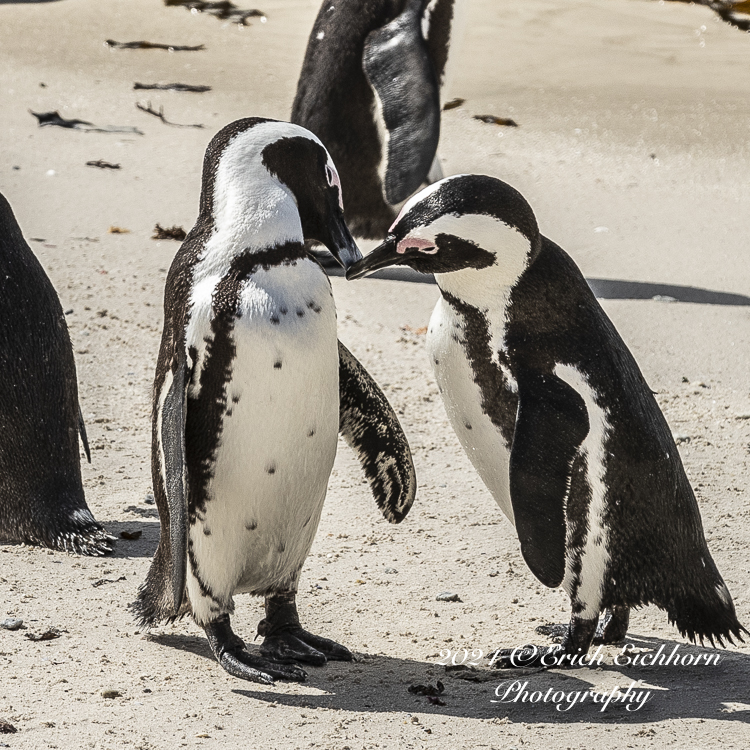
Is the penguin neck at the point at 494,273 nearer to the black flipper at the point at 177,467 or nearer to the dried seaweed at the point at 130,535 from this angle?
the black flipper at the point at 177,467

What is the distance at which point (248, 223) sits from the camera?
9.91 ft

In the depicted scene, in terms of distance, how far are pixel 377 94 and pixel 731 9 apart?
6999 mm

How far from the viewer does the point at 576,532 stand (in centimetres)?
307

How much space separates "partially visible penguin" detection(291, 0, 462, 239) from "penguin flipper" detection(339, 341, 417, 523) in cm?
323

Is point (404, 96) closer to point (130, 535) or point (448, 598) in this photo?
point (130, 535)

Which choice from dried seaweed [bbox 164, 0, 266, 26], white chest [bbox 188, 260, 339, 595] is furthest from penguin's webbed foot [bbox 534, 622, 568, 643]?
dried seaweed [bbox 164, 0, 266, 26]

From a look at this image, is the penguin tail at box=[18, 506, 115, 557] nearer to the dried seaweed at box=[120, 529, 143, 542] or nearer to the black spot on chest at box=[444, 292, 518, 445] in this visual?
the dried seaweed at box=[120, 529, 143, 542]

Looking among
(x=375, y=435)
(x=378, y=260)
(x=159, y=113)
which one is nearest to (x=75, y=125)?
(x=159, y=113)

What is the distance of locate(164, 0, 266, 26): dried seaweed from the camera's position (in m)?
12.3

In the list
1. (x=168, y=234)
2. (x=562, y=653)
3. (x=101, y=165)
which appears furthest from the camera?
(x=101, y=165)

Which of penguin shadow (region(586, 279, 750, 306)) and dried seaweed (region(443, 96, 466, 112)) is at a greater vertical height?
dried seaweed (region(443, 96, 466, 112))

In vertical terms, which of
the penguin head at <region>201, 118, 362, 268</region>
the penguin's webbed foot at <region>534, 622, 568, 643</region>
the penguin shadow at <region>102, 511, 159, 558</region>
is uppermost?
the penguin head at <region>201, 118, 362, 268</region>

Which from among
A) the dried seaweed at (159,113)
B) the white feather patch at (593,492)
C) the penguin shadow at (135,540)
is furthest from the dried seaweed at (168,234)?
the white feather patch at (593,492)

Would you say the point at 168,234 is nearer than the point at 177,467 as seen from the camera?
No
